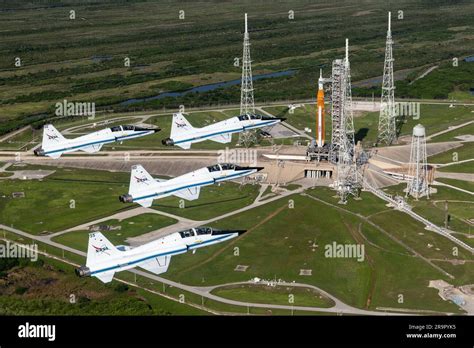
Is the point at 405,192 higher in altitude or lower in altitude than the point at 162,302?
higher

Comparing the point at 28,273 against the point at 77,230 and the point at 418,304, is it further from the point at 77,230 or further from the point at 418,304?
the point at 418,304

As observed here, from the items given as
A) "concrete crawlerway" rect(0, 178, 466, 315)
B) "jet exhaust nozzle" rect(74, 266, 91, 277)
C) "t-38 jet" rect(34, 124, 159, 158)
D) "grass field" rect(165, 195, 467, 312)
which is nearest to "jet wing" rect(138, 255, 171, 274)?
"jet exhaust nozzle" rect(74, 266, 91, 277)

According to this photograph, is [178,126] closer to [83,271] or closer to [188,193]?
[188,193]

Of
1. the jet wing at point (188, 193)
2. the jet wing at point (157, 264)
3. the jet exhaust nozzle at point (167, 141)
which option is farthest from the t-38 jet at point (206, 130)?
the jet wing at point (157, 264)

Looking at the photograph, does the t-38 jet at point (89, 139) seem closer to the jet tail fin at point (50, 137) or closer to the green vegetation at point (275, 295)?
the jet tail fin at point (50, 137)

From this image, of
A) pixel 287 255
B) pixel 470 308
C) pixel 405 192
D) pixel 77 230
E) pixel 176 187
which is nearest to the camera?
pixel 470 308

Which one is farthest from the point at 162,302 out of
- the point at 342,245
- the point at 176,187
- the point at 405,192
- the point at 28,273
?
the point at 405,192
